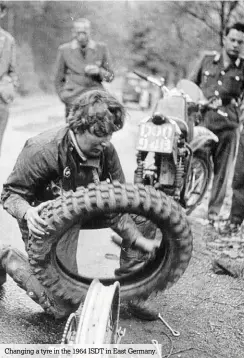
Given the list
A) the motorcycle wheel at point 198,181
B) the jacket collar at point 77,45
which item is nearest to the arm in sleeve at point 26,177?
the motorcycle wheel at point 198,181

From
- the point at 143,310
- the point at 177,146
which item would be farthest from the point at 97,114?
the point at 177,146

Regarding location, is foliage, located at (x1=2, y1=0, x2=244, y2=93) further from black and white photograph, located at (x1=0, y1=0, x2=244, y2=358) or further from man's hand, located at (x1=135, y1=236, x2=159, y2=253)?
man's hand, located at (x1=135, y1=236, x2=159, y2=253)

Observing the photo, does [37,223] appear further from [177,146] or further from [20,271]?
[177,146]

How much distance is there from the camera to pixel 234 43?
5.77 meters

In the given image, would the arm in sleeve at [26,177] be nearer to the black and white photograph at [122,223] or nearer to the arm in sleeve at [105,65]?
the black and white photograph at [122,223]

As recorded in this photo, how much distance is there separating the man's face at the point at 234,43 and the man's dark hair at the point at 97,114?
2.76 m

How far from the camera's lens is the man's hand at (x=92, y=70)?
25.2 ft

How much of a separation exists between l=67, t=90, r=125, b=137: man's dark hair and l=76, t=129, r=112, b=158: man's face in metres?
0.02

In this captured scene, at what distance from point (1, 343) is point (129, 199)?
115 centimetres

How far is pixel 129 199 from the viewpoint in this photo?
3006 mm

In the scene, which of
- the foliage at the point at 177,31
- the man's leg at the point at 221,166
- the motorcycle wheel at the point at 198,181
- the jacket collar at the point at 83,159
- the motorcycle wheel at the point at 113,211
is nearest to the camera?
the motorcycle wheel at the point at 113,211

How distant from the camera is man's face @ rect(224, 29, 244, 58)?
5664mm

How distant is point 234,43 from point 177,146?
1.44 m

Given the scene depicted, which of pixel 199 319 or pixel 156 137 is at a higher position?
pixel 156 137
